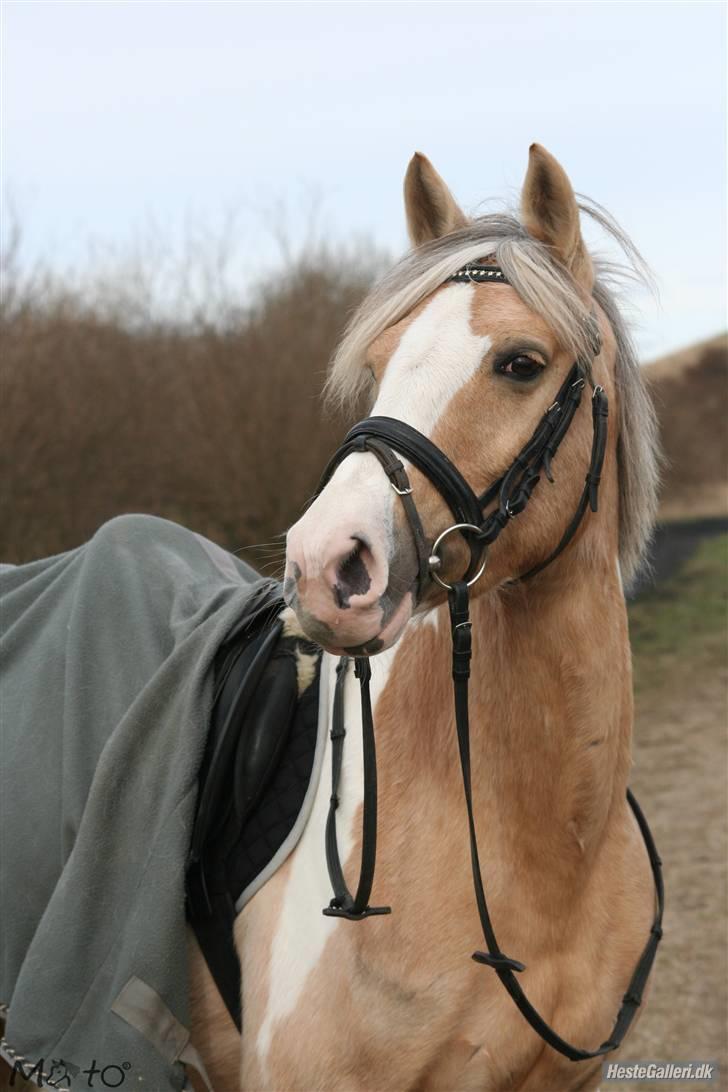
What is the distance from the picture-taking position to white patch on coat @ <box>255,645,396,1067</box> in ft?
7.17

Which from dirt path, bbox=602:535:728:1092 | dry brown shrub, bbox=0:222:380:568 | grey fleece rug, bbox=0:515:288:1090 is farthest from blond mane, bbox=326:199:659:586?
dry brown shrub, bbox=0:222:380:568

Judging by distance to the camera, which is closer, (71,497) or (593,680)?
(593,680)

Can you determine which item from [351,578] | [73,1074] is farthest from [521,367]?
[73,1074]

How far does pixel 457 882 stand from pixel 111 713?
1.01 metres

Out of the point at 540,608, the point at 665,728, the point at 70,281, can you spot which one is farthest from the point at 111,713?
the point at 665,728

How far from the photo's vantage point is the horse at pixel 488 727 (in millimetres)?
2006

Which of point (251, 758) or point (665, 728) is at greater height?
point (251, 758)

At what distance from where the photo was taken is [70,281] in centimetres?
829

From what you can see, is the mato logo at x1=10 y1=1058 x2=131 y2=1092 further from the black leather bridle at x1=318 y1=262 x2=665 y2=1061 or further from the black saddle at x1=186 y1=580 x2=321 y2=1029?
the black leather bridle at x1=318 y1=262 x2=665 y2=1061

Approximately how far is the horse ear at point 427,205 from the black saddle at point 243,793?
92 cm

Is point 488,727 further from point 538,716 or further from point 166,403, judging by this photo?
point 166,403

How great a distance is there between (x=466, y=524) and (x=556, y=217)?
737 millimetres

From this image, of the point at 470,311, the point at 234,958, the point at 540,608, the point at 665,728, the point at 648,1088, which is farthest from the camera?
the point at 665,728

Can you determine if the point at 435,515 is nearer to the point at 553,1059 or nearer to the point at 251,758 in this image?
the point at 251,758
